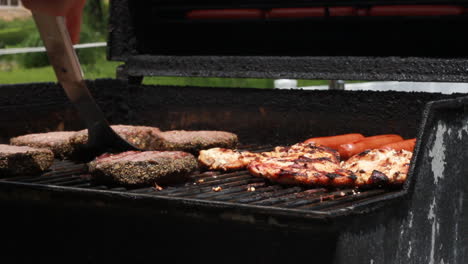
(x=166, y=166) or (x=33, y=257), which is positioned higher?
(x=166, y=166)

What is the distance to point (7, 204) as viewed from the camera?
10.2 feet

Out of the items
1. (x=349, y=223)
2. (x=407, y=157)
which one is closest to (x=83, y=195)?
(x=349, y=223)

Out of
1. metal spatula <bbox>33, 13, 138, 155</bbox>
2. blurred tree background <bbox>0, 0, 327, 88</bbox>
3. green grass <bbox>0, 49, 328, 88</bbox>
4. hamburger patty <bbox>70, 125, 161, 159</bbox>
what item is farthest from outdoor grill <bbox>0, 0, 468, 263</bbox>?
blurred tree background <bbox>0, 0, 327, 88</bbox>

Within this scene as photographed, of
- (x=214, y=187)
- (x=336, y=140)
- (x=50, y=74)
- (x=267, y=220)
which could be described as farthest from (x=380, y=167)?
(x=50, y=74)

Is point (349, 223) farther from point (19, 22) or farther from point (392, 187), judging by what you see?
point (19, 22)

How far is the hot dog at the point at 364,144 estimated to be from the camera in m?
3.71

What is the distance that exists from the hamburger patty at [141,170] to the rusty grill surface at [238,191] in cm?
4

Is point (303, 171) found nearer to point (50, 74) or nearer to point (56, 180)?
point (56, 180)

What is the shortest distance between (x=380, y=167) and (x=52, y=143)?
1689mm

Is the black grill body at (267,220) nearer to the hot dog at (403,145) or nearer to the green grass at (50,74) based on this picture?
the hot dog at (403,145)

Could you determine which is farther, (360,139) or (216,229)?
(360,139)

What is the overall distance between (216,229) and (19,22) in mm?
14703

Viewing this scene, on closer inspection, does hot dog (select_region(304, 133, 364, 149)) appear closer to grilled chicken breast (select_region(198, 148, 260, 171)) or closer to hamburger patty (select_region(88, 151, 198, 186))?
grilled chicken breast (select_region(198, 148, 260, 171))

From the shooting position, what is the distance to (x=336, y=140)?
3895mm
